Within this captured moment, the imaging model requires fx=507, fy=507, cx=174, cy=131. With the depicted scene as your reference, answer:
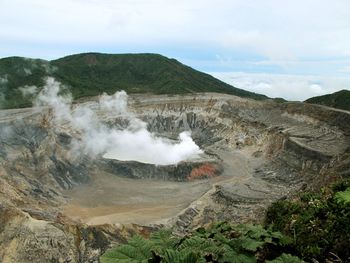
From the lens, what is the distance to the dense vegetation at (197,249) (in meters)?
7.99

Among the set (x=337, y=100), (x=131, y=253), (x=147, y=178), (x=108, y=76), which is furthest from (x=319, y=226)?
(x=108, y=76)

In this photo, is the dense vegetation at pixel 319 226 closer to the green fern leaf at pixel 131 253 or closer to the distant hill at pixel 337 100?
the green fern leaf at pixel 131 253

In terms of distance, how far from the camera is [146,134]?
6869 cm

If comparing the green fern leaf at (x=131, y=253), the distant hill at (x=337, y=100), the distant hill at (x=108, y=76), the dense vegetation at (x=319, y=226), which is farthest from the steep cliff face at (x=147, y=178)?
the distant hill at (x=108, y=76)

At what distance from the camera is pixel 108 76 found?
159 m

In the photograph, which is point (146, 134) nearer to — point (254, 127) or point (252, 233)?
point (254, 127)

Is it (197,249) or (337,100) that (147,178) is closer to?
(197,249)

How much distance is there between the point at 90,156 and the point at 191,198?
1768 centimetres

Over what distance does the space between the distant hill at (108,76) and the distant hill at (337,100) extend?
104 ft

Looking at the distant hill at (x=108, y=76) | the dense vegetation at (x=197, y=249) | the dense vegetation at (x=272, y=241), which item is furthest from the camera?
the distant hill at (x=108, y=76)

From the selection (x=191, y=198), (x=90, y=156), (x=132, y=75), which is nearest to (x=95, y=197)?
(x=191, y=198)

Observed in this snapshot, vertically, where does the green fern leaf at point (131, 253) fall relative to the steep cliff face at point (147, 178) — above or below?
above

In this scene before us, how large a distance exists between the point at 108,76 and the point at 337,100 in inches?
3379

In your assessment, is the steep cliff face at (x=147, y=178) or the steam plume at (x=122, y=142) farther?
the steam plume at (x=122, y=142)
